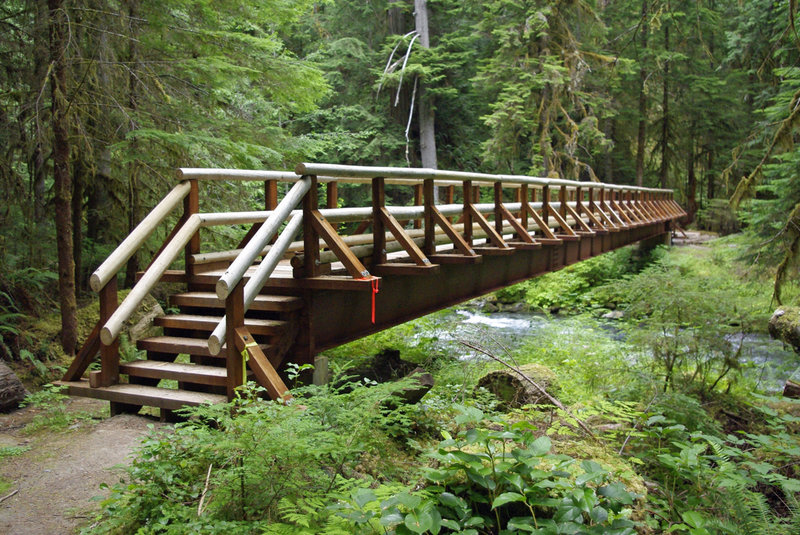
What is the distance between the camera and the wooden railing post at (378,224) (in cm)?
661

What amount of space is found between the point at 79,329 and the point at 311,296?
18.9 feet

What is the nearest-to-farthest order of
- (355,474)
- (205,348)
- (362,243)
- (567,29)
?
(355,474)
(205,348)
(362,243)
(567,29)

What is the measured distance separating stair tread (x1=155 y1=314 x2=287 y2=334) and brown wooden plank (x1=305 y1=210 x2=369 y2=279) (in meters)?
0.82

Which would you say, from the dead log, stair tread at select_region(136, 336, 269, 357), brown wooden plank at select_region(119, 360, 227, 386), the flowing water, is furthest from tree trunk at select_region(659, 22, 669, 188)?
brown wooden plank at select_region(119, 360, 227, 386)

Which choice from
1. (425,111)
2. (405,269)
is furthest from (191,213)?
(425,111)

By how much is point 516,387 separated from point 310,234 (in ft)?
11.3

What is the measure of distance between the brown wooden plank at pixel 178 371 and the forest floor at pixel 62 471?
40 centimetres

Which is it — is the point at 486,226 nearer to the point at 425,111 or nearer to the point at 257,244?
the point at 257,244

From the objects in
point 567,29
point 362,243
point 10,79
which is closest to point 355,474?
point 362,243

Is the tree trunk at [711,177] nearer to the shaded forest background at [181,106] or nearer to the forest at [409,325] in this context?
the forest at [409,325]

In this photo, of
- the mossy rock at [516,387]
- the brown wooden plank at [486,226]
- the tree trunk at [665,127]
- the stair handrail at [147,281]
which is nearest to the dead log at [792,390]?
the mossy rock at [516,387]

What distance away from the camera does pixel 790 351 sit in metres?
13.2

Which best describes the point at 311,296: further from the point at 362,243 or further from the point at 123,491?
the point at 123,491

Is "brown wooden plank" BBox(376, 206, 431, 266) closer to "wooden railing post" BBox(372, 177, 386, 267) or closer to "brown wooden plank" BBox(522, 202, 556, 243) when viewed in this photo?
"wooden railing post" BBox(372, 177, 386, 267)
